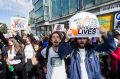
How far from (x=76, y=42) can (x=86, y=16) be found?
0.39m

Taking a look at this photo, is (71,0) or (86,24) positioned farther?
(71,0)

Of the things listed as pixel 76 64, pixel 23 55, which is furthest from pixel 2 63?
pixel 76 64

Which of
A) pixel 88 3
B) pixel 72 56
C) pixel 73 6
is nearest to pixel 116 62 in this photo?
pixel 72 56

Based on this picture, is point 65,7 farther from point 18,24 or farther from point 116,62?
point 116,62

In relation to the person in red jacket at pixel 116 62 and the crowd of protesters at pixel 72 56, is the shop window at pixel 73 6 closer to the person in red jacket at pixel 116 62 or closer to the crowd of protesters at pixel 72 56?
the person in red jacket at pixel 116 62

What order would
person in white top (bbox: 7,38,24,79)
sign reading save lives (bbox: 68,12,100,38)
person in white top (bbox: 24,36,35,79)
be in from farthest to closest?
person in white top (bbox: 24,36,35,79) → person in white top (bbox: 7,38,24,79) → sign reading save lives (bbox: 68,12,100,38)

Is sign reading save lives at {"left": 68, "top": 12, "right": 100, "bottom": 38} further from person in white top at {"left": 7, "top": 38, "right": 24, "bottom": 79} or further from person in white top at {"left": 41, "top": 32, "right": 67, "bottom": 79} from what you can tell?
person in white top at {"left": 7, "top": 38, "right": 24, "bottom": 79}

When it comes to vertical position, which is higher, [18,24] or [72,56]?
[18,24]

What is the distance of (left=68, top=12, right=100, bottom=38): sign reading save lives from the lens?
3.94m

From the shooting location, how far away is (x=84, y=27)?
396 centimetres

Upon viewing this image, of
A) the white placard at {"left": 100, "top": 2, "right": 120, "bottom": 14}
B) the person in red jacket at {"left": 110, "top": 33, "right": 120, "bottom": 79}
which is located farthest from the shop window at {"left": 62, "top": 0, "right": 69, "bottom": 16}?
the person in red jacket at {"left": 110, "top": 33, "right": 120, "bottom": 79}

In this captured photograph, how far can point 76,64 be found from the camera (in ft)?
13.5

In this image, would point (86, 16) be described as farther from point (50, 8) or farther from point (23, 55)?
point (50, 8)

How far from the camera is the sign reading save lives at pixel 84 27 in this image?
3943 mm
